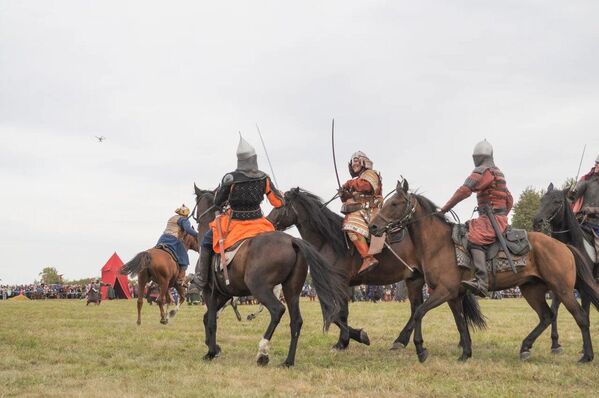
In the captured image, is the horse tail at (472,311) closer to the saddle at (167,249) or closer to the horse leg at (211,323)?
the horse leg at (211,323)

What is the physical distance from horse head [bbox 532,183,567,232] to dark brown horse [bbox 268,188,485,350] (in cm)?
171

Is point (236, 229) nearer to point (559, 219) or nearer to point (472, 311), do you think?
point (472, 311)

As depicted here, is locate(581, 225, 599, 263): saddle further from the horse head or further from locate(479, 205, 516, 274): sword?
locate(479, 205, 516, 274): sword

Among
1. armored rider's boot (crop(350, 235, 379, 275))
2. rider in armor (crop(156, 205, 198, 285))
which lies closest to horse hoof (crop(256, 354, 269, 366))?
armored rider's boot (crop(350, 235, 379, 275))

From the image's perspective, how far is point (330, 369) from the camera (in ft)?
26.8

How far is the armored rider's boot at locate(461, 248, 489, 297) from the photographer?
9.32m

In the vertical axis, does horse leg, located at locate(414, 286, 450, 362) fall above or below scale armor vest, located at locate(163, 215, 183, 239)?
below

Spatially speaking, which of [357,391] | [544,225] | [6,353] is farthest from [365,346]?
[6,353]

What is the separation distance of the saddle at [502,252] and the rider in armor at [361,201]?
5.33ft

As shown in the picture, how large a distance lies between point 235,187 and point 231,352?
2.63 meters

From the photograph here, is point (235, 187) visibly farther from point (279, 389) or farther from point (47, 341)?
point (47, 341)

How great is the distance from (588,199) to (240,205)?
257 inches

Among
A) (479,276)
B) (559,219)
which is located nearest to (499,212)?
(479,276)

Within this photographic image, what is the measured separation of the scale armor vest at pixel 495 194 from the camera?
9703 millimetres
